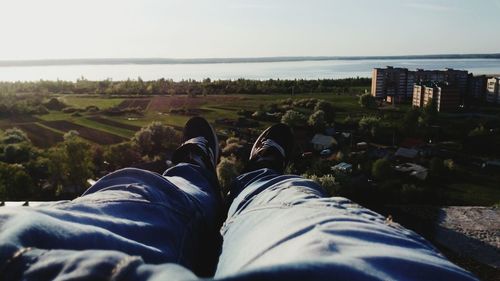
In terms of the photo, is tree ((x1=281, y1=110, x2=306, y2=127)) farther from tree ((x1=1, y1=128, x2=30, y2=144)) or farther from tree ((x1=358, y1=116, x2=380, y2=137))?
tree ((x1=1, y1=128, x2=30, y2=144))

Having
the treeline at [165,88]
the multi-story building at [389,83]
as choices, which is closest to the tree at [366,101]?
the treeline at [165,88]

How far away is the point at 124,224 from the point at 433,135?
17.0m

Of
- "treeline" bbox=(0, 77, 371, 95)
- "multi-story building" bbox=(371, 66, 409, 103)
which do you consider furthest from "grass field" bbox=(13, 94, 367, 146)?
"multi-story building" bbox=(371, 66, 409, 103)

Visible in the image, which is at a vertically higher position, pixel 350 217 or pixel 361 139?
pixel 350 217

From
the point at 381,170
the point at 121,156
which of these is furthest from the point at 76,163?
the point at 381,170

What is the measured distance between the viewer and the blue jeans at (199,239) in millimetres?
371

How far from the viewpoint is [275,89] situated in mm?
23750

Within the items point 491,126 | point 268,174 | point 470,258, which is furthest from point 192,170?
point 491,126

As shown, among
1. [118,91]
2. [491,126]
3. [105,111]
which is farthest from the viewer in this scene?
[118,91]

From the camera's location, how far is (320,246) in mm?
504

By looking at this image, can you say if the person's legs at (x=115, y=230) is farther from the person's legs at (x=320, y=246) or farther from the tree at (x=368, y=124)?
the tree at (x=368, y=124)

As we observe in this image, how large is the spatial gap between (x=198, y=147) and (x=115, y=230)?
1.27 metres

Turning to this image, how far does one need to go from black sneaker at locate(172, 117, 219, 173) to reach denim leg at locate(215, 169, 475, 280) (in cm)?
87

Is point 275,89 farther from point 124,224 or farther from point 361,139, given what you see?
point 124,224
